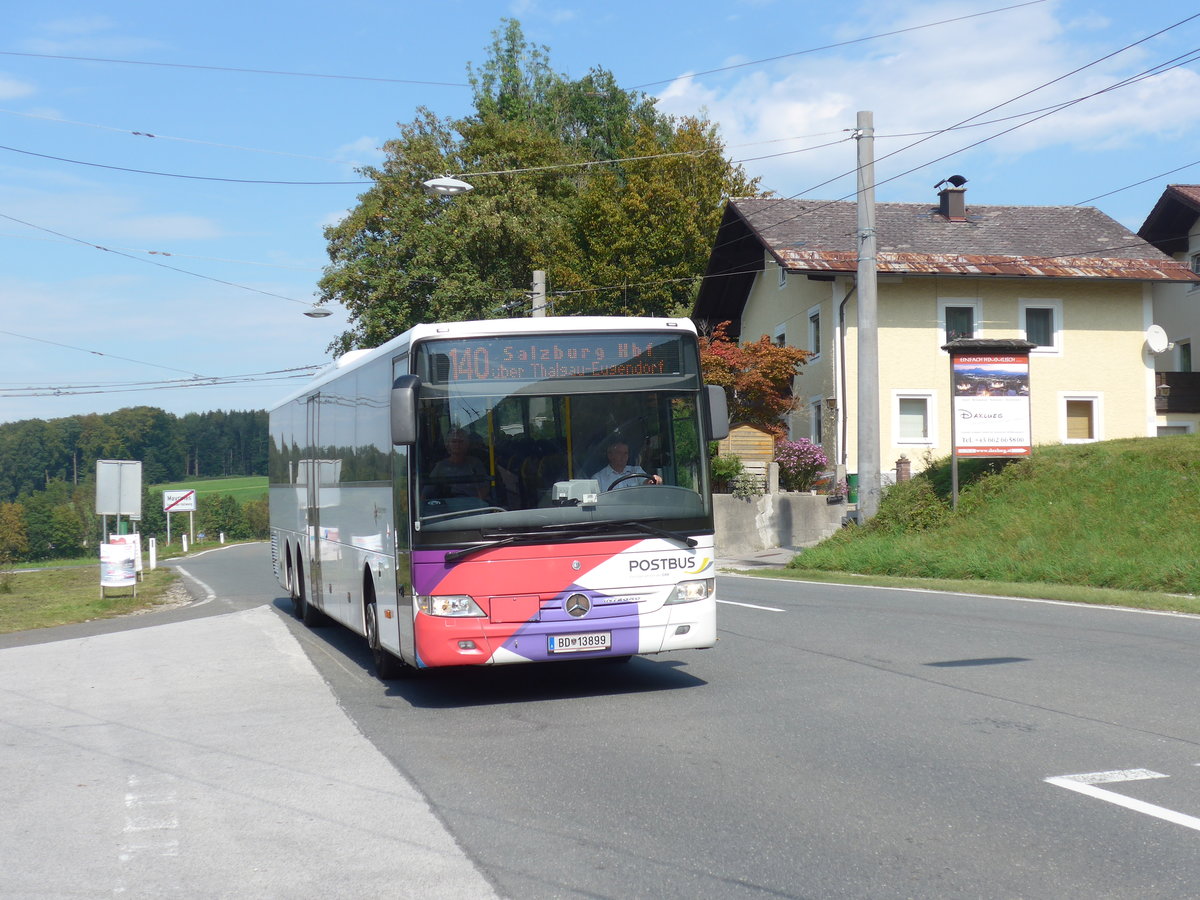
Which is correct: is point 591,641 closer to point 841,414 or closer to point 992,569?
point 992,569

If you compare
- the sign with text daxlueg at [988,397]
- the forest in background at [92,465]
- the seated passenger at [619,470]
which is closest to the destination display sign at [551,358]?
the seated passenger at [619,470]

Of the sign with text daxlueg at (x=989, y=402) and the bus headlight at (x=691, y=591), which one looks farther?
the sign with text daxlueg at (x=989, y=402)

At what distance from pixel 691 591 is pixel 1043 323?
31.4m

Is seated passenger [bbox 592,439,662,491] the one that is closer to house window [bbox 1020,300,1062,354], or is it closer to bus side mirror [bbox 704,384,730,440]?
bus side mirror [bbox 704,384,730,440]

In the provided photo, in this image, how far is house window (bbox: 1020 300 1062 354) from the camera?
37688 mm

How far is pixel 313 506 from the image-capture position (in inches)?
595

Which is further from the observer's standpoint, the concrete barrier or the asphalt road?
the concrete barrier

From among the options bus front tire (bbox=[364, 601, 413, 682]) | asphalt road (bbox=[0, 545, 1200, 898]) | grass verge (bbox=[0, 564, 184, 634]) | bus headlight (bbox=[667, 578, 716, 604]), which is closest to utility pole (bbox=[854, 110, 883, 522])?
asphalt road (bbox=[0, 545, 1200, 898])

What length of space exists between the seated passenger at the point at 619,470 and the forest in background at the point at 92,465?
63706 millimetres

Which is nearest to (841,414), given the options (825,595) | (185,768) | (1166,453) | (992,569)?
(1166,453)

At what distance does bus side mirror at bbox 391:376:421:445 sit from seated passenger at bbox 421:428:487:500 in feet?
1.27

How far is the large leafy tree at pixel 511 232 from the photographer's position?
48.9m

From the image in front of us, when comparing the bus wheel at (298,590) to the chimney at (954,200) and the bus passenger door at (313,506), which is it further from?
the chimney at (954,200)

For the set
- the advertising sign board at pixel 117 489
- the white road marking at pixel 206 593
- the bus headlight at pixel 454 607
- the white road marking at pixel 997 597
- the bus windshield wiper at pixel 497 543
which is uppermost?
the advertising sign board at pixel 117 489
